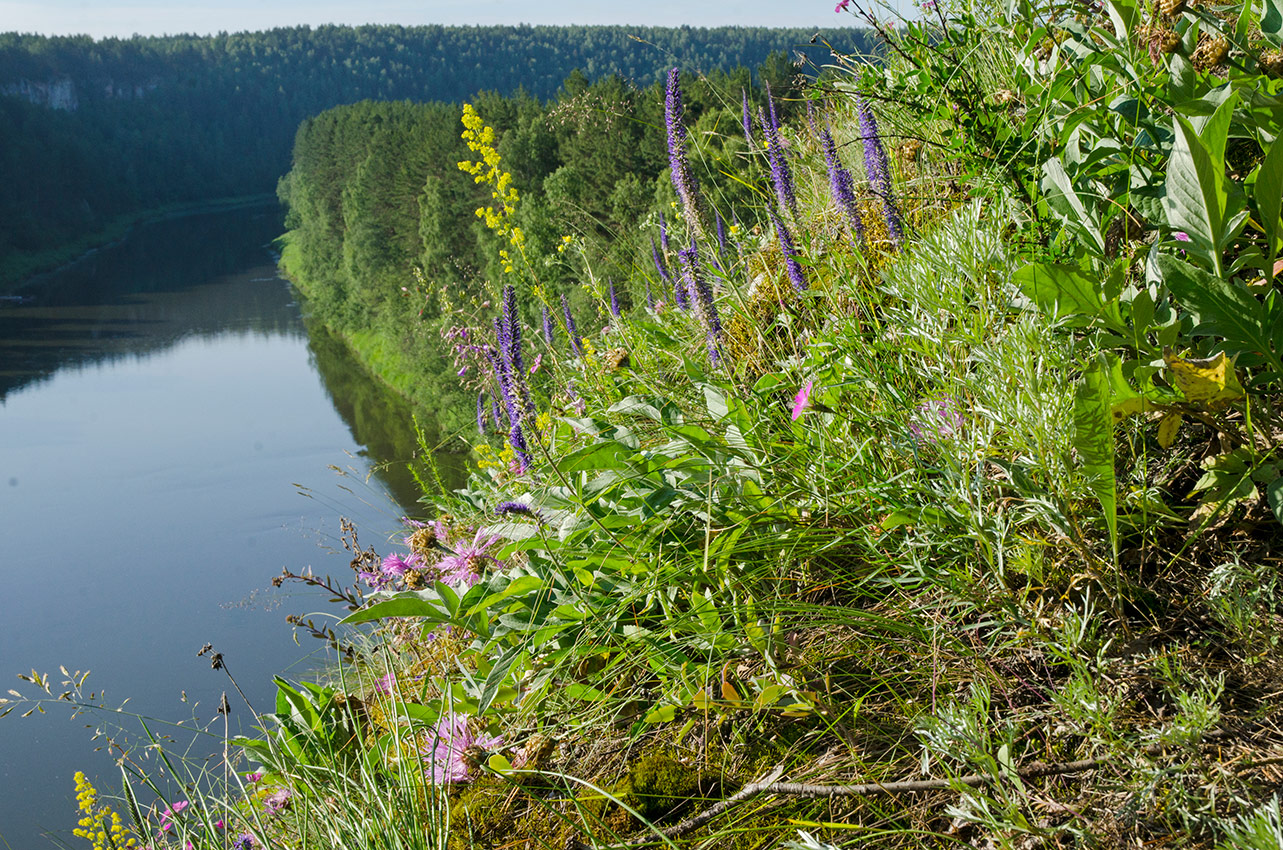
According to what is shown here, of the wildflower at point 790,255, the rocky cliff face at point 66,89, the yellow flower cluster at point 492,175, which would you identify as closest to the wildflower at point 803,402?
the wildflower at point 790,255

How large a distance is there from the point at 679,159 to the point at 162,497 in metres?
33.1

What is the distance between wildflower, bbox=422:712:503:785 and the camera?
1.56 meters

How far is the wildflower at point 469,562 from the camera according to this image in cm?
193

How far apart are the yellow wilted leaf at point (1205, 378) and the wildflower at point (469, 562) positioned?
4.21 ft

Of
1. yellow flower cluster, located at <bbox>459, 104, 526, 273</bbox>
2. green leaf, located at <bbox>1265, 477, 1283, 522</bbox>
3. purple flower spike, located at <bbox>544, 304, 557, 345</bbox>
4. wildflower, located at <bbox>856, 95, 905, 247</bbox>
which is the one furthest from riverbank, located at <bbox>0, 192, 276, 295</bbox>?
green leaf, located at <bbox>1265, 477, 1283, 522</bbox>

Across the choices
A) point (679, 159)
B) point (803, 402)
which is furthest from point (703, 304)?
point (803, 402)

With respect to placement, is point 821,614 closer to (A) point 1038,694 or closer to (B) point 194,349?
(A) point 1038,694

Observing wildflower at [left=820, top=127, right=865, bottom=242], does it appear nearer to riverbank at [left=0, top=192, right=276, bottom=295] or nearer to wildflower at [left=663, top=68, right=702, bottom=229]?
wildflower at [left=663, top=68, right=702, bottom=229]

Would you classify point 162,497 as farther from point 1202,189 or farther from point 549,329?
point 1202,189

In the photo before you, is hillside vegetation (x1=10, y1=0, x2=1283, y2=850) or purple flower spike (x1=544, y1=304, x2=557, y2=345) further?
purple flower spike (x1=544, y1=304, x2=557, y2=345)

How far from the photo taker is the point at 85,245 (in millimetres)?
78750

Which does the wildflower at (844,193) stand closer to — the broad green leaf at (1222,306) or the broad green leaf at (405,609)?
the broad green leaf at (1222,306)

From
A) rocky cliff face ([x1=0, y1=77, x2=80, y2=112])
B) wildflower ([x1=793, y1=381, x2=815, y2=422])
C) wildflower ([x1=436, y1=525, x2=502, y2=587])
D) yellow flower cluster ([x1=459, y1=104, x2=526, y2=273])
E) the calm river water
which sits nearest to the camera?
wildflower ([x1=793, y1=381, x2=815, y2=422])

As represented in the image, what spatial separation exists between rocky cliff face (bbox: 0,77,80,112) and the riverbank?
33.2 metres
